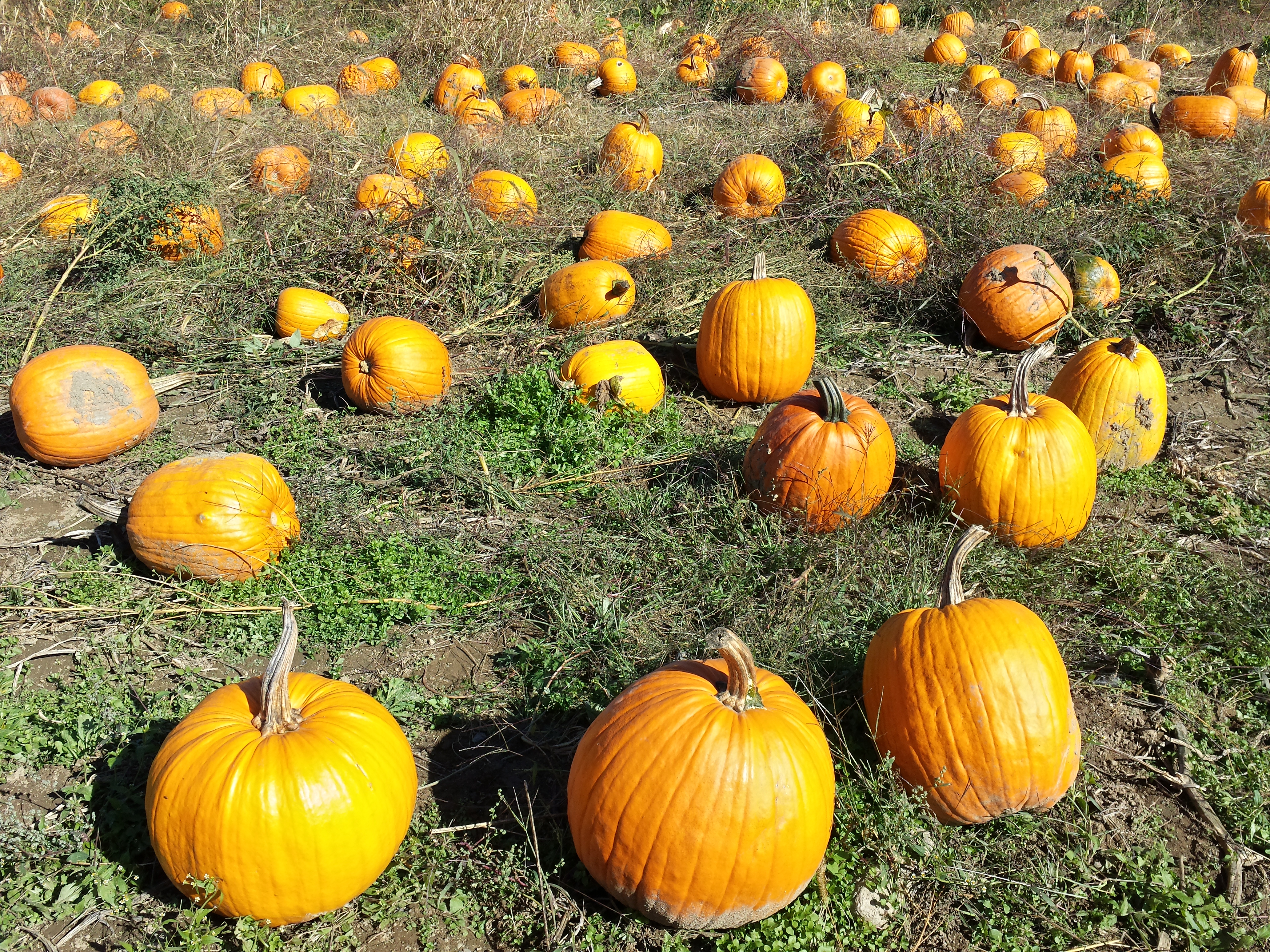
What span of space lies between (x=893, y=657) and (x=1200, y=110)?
8110mm

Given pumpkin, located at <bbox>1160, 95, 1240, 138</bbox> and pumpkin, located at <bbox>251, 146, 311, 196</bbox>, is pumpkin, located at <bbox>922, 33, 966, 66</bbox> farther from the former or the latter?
pumpkin, located at <bbox>251, 146, 311, 196</bbox>

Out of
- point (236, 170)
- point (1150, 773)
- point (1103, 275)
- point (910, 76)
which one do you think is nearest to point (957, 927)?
point (1150, 773)

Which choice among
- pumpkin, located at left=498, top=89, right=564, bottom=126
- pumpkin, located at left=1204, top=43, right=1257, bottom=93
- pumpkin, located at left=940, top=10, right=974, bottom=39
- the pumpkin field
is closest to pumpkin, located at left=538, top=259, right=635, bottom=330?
the pumpkin field

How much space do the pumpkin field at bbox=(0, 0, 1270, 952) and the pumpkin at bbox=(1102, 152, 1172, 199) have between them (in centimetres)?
4

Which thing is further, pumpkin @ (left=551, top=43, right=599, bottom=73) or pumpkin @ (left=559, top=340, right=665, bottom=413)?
pumpkin @ (left=551, top=43, right=599, bottom=73)

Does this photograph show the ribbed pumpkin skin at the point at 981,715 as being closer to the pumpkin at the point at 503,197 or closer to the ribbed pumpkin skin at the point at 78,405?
the ribbed pumpkin skin at the point at 78,405

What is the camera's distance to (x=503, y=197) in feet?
22.1

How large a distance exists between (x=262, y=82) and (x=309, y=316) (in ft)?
18.7

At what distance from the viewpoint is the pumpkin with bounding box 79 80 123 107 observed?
30.5ft

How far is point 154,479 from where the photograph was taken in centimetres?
391

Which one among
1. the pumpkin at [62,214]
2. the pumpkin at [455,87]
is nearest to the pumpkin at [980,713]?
the pumpkin at [62,214]

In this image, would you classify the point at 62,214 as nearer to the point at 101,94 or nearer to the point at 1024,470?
the point at 101,94

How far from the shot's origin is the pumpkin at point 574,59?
1082cm

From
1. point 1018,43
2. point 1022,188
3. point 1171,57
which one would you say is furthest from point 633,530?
point 1171,57
